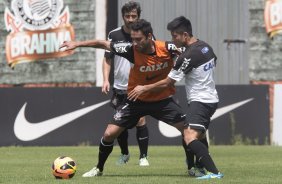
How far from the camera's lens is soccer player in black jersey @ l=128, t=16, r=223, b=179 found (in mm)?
11117

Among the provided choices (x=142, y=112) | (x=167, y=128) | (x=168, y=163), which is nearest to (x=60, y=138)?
(x=167, y=128)

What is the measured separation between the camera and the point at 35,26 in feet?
85.7

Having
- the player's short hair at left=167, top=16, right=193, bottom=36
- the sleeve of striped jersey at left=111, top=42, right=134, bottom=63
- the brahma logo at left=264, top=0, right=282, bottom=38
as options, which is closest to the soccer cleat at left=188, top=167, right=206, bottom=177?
the sleeve of striped jersey at left=111, top=42, right=134, bottom=63

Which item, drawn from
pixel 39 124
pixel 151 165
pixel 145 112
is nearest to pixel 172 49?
pixel 145 112

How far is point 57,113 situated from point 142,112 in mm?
9300

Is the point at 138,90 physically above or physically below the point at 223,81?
above

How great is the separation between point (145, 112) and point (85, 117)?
359 inches

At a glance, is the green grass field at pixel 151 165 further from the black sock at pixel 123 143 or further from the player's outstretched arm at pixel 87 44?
the player's outstretched arm at pixel 87 44

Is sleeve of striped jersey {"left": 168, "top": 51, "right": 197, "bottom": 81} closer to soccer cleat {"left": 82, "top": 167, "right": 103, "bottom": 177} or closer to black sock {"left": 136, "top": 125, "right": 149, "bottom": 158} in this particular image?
soccer cleat {"left": 82, "top": 167, "right": 103, "bottom": 177}

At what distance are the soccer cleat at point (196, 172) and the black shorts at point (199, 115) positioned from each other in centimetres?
70

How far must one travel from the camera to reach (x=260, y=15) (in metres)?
25.4

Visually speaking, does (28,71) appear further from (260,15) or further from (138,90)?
(138,90)

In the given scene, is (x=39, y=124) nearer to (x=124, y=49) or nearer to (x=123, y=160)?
(x=123, y=160)

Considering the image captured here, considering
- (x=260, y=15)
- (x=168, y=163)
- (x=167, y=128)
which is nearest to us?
(x=168, y=163)
